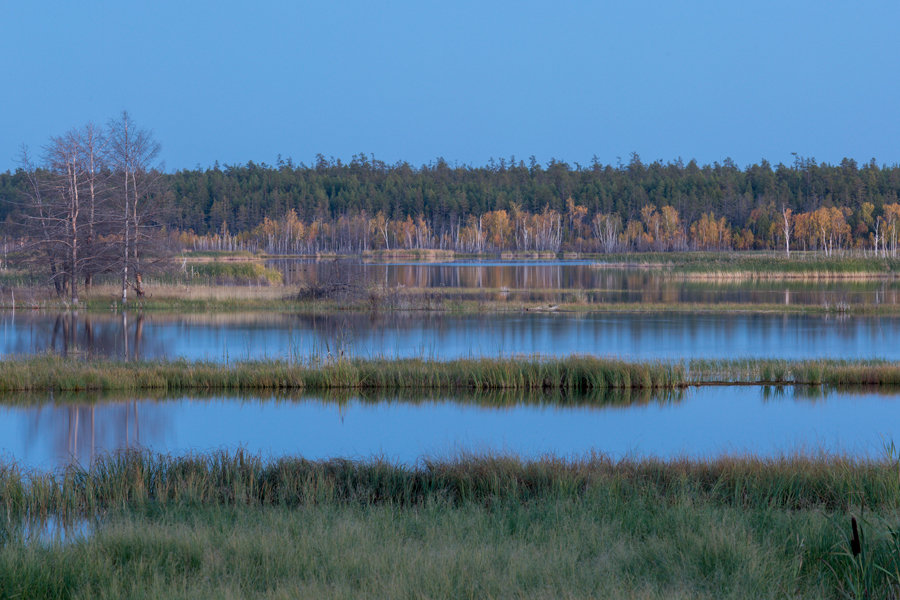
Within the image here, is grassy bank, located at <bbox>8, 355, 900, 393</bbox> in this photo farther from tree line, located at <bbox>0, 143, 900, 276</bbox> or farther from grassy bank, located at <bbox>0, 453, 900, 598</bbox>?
tree line, located at <bbox>0, 143, 900, 276</bbox>

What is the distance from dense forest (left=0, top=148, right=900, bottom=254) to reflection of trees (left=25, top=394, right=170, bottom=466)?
274 ft

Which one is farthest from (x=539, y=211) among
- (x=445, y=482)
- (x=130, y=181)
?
(x=445, y=482)

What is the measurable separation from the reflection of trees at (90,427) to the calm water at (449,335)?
4.09m

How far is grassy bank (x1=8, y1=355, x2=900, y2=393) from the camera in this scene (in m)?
16.6

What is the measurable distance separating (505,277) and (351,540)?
50.8 meters

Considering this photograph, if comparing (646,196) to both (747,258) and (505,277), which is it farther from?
(505,277)

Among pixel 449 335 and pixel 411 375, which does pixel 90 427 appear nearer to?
pixel 411 375

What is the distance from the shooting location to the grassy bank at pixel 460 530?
5.22m

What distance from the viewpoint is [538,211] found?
127 m

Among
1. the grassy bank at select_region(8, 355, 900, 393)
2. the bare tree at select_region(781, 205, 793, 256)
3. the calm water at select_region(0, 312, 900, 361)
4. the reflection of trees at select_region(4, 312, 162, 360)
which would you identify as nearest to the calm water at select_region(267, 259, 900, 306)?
the calm water at select_region(0, 312, 900, 361)

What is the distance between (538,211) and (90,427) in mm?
115812

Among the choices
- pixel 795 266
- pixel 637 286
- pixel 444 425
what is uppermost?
pixel 795 266

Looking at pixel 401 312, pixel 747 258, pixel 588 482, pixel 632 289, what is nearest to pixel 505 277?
pixel 632 289

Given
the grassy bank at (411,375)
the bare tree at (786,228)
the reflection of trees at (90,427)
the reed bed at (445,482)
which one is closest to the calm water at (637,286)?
the grassy bank at (411,375)
